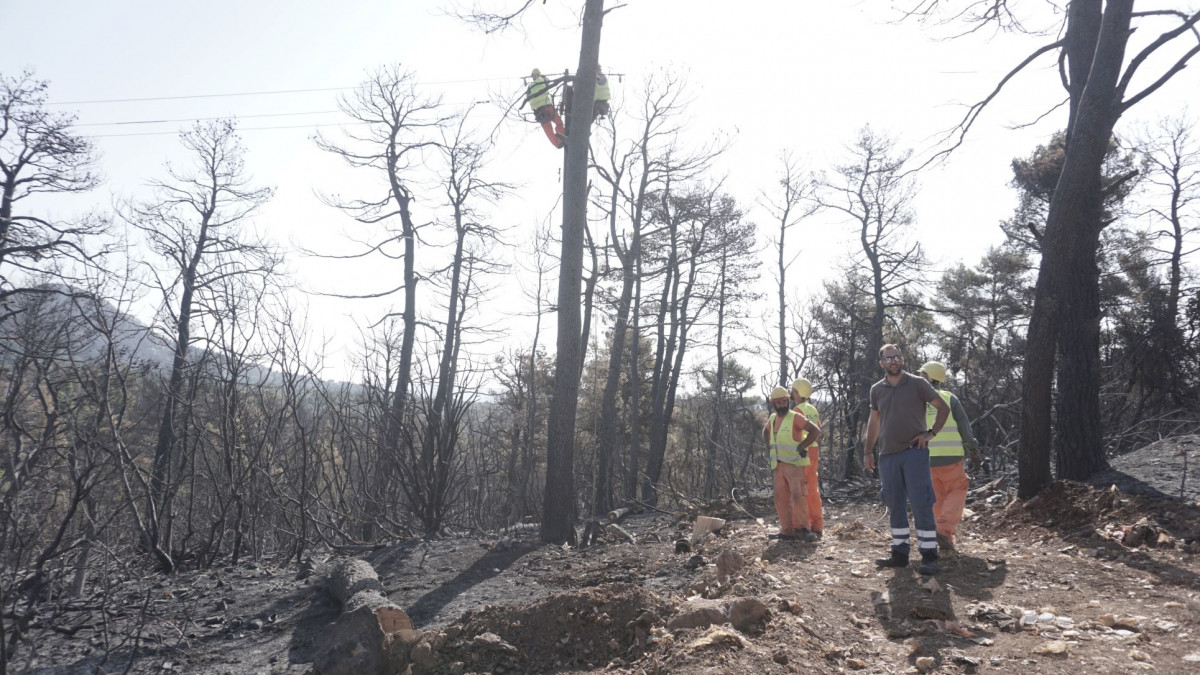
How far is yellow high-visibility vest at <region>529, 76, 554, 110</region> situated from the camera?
359 inches

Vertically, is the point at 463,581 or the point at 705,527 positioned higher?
the point at 705,527

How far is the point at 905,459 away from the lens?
5.84 metres

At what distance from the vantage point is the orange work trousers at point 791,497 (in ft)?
25.3

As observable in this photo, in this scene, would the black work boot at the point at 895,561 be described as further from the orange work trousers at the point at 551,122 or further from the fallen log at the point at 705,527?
the orange work trousers at the point at 551,122

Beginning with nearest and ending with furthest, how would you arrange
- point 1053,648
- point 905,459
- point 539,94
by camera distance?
1. point 1053,648
2. point 905,459
3. point 539,94

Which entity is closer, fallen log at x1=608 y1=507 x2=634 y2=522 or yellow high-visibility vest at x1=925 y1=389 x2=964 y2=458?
yellow high-visibility vest at x1=925 y1=389 x2=964 y2=458

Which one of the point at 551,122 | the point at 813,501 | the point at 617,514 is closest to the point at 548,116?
the point at 551,122

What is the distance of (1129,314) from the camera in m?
20.0

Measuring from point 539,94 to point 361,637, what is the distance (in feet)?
22.9

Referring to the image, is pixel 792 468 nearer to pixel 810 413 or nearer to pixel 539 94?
pixel 810 413

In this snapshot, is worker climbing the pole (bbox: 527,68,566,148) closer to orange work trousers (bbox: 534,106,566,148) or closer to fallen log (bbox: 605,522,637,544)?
orange work trousers (bbox: 534,106,566,148)

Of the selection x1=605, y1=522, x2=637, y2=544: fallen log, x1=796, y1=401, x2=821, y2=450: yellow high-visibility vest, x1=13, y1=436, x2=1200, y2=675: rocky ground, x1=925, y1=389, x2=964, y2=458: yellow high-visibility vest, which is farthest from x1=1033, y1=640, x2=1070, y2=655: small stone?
x1=605, y1=522, x2=637, y2=544: fallen log

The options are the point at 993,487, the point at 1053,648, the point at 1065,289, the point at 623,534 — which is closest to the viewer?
the point at 1053,648

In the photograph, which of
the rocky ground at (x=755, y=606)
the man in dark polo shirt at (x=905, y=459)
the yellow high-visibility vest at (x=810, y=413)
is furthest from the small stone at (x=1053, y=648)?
the yellow high-visibility vest at (x=810, y=413)
